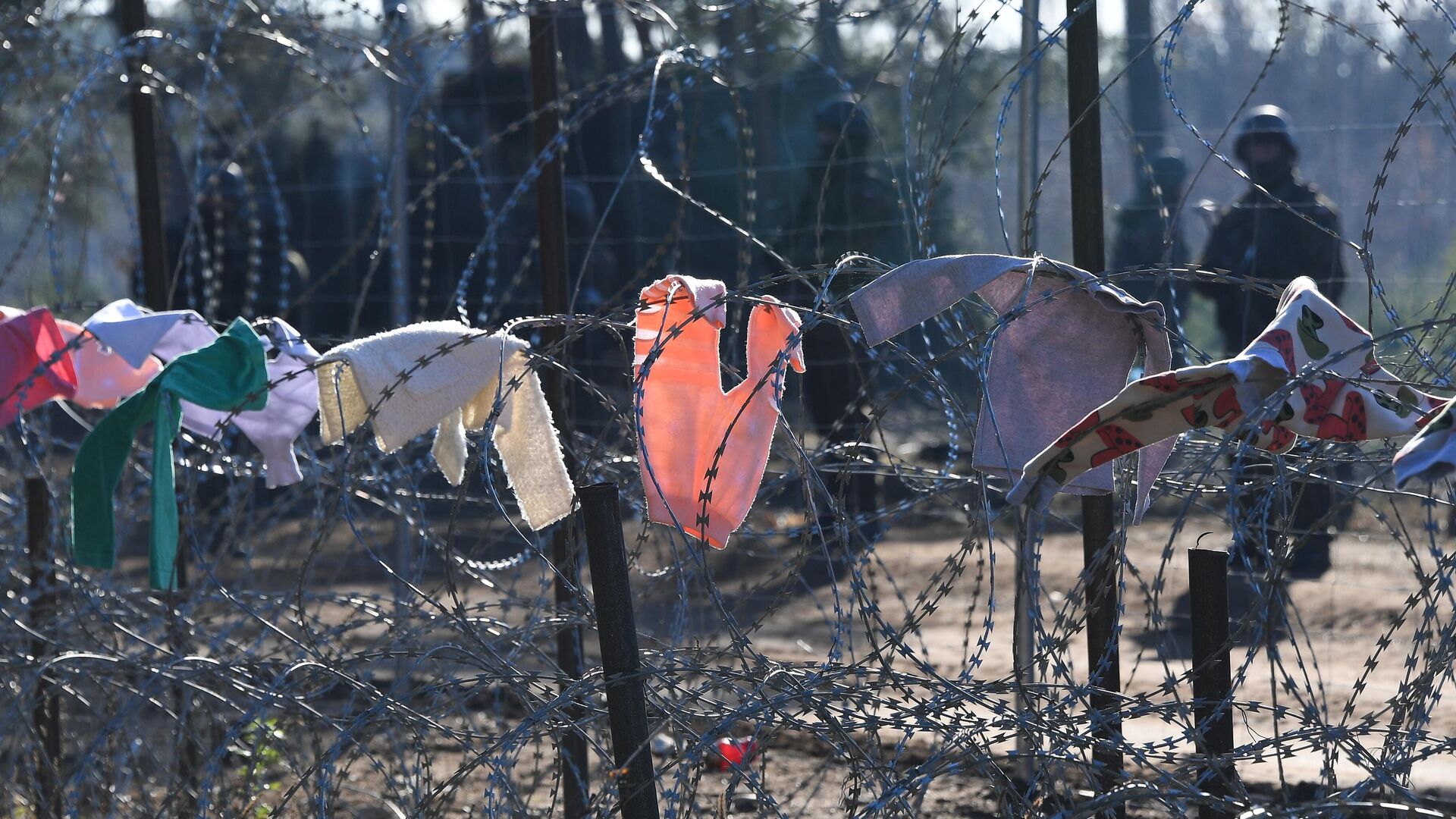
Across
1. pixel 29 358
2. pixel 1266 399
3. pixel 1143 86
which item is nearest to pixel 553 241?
pixel 29 358

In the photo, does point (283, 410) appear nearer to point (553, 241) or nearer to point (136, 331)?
point (136, 331)

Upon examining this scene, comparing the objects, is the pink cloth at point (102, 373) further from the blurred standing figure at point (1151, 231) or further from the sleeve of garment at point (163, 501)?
the blurred standing figure at point (1151, 231)

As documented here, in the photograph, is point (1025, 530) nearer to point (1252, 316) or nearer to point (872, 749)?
point (872, 749)

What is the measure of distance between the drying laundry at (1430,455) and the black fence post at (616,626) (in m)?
0.95

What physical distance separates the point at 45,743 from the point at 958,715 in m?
2.28

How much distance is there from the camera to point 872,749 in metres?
2.10

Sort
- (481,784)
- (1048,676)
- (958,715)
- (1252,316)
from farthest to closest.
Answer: (1252,316) < (1048,676) < (481,784) < (958,715)

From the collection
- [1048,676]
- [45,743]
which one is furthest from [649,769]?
[1048,676]

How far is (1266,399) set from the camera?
1.72 meters

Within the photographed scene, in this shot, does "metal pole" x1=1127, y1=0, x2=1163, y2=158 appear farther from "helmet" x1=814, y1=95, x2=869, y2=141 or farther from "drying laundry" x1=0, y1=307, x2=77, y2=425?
"drying laundry" x1=0, y1=307, x2=77, y2=425

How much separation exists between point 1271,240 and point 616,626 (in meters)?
4.27

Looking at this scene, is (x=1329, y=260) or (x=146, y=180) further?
(x=1329, y=260)

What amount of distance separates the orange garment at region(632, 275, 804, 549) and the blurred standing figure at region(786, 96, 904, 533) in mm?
2994

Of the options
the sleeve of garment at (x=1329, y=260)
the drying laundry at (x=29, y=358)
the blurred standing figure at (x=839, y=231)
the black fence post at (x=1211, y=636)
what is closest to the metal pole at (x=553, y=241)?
the drying laundry at (x=29, y=358)
